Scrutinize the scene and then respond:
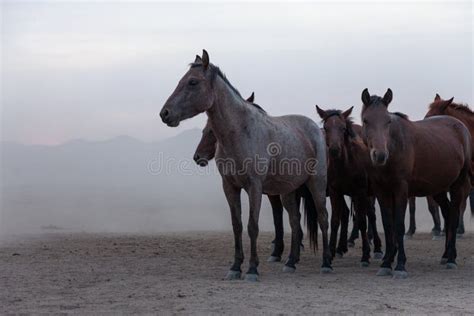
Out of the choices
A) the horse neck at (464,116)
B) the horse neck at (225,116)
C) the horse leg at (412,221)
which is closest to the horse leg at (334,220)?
the horse neck at (225,116)

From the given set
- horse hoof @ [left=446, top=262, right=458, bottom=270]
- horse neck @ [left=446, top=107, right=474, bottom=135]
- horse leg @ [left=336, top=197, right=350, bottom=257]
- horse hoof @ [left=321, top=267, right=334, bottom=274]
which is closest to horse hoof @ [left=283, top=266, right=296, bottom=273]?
horse hoof @ [left=321, top=267, right=334, bottom=274]

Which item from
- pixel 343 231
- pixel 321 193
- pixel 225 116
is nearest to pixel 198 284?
pixel 225 116

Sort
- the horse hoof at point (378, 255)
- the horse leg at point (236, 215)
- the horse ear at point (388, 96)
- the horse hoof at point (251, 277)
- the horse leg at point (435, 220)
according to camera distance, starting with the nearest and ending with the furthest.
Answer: the horse hoof at point (251, 277) < the horse leg at point (236, 215) < the horse ear at point (388, 96) < the horse hoof at point (378, 255) < the horse leg at point (435, 220)

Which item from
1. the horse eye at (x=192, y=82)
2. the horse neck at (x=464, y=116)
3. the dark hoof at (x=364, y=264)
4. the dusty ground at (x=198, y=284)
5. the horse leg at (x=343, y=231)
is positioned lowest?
the dusty ground at (x=198, y=284)

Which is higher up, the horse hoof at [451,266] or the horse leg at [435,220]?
the horse leg at [435,220]

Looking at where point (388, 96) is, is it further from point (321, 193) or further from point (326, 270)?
point (326, 270)

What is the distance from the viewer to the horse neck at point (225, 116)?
959 cm

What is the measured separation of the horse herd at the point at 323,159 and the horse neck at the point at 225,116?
13 mm

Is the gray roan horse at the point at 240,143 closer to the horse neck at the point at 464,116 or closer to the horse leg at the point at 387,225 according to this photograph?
the horse leg at the point at 387,225

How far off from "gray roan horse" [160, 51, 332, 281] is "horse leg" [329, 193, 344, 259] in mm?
1466

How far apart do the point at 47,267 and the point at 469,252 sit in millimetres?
7273

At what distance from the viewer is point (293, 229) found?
10.8 meters

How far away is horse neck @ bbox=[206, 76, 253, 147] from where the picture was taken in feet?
31.4

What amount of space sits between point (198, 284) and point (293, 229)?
2.34 metres
